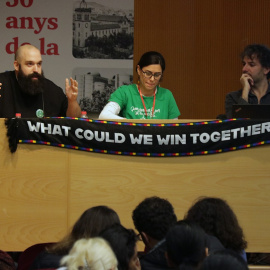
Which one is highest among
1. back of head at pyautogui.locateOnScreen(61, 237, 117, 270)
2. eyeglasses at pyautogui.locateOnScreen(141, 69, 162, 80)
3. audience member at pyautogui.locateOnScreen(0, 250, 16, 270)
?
eyeglasses at pyautogui.locateOnScreen(141, 69, 162, 80)

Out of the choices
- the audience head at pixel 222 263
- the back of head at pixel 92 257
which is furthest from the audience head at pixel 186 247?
the audience head at pixel 222 263

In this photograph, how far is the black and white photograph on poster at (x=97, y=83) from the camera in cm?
612

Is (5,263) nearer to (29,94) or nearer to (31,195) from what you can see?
(31,195)

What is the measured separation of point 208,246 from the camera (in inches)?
105

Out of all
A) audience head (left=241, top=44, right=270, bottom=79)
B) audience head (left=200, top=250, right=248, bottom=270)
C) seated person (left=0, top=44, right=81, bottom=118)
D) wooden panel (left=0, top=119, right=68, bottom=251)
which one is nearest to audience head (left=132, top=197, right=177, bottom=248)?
wooden panel (left=0, top=119, right=68, bottom=251)

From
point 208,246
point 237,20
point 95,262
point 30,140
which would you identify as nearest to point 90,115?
point 237,20

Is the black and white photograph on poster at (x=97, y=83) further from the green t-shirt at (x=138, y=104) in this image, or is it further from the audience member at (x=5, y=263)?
the audience member at (x=5, y=263)

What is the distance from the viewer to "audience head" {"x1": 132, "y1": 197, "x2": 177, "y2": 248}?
2.99m

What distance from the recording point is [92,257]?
2086mm

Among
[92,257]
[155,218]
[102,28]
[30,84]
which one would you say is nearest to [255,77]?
[30,84]

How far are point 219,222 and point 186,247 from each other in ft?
2.02

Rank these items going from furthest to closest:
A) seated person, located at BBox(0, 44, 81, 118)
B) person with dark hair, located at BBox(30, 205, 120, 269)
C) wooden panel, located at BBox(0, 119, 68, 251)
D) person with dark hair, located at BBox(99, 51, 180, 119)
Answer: person with dark hair, located at BBox(99, 51, 180, 119), seated person, located at BBox(0, 44, 81, 118), wooden panel, located at BBox(0, 119, 68, 251), person with dark hair, located at BBox(30, 205, 120, 269)

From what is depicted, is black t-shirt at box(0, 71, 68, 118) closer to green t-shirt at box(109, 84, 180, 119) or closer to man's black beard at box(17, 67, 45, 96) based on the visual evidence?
man's black beard at box(17, 67, 45, 96)

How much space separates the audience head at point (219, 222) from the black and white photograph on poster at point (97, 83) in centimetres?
329
